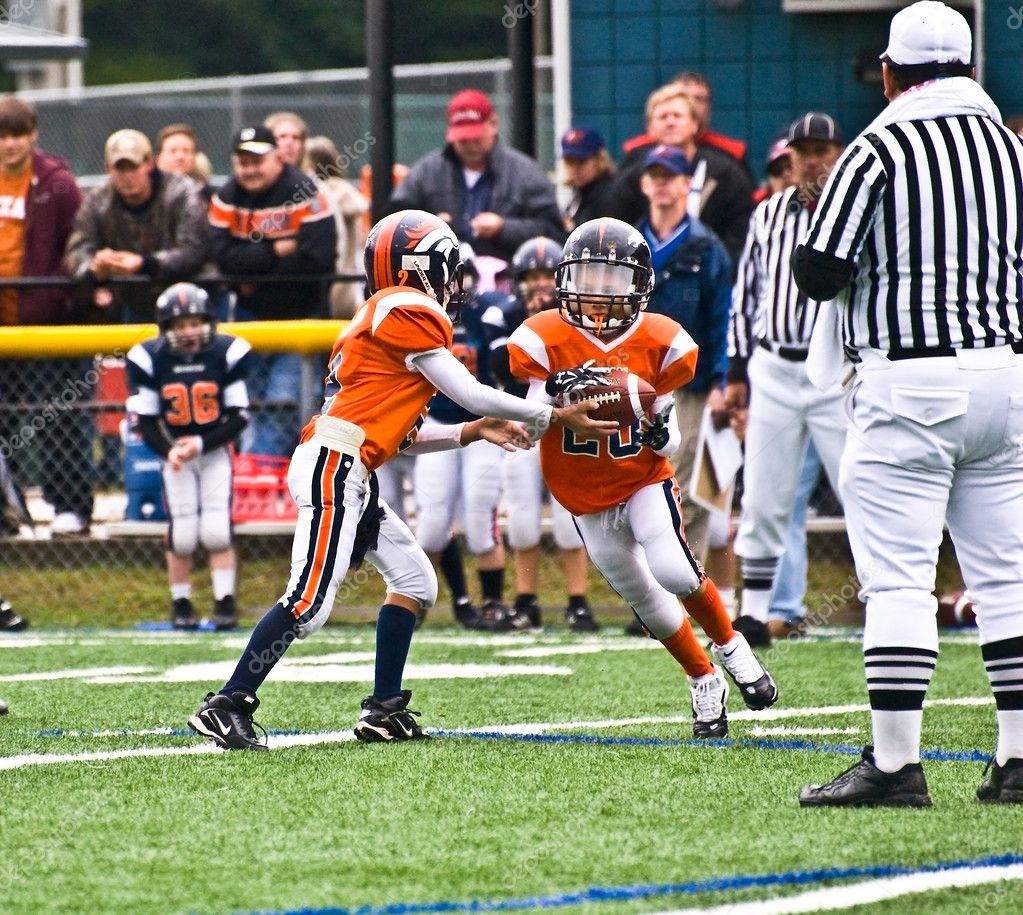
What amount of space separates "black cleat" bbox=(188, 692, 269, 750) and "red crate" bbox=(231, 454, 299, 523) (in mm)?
4728

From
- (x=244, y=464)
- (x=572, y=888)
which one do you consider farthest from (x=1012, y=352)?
(x=244, y=464)

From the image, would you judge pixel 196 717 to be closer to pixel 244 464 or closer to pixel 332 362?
pixel 332 362

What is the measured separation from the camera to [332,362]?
18.9 feet

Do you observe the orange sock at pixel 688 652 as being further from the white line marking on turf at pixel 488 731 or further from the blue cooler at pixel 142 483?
the blue cooler at pixel 142 483

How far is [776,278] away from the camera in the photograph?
8.20 m

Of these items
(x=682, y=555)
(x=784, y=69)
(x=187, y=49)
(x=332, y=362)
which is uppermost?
(x=187, y=49)

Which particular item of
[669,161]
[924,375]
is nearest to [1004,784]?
[924,375]

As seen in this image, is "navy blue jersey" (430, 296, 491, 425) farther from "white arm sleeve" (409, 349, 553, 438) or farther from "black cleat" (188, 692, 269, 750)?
"black cleat" (188, 692, 269, 750)

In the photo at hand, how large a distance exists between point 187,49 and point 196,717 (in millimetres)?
30907

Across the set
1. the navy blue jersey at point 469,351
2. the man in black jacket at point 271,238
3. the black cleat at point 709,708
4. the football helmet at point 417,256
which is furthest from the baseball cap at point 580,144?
the black cleat at point 709,708

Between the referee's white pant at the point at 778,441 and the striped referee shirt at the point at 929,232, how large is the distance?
11.6ft

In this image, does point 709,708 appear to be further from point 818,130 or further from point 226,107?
point 226,107

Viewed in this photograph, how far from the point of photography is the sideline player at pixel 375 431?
5.47 metres

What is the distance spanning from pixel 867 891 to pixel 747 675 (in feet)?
7.43
